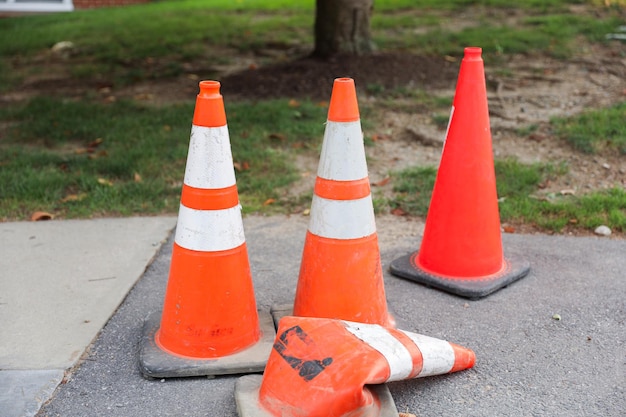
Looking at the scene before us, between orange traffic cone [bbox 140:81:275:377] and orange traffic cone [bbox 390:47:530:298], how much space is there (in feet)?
3.88

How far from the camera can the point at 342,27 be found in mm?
8055

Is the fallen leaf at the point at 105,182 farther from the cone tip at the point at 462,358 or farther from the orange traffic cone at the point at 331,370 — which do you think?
the cone tip at the point at 462,358

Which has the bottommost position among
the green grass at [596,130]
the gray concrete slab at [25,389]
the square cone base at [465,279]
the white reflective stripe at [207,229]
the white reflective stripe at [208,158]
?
the gray concrete slab at [25,389]

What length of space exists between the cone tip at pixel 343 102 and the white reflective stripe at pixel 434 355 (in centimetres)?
94

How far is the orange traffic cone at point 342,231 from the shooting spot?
316cm

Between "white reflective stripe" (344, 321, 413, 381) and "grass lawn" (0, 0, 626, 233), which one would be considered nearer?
"white reflective stripe" (344, 321, 413, 381)

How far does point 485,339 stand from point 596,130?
10.9 ft

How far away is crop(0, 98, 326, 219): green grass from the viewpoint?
201 inches

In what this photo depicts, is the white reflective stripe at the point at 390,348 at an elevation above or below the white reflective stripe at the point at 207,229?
below

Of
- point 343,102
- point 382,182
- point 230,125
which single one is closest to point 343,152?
point 343,102

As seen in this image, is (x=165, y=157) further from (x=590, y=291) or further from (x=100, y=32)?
(x=100, y=32)

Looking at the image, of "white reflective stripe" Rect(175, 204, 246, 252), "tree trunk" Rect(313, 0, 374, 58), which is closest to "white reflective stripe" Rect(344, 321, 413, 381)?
"white reflective stripe" Rect(175, 204, 246, 252)

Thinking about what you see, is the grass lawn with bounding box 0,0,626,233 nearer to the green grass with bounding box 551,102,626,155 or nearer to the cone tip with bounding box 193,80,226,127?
the green grass with bounding box 551,102,626,155

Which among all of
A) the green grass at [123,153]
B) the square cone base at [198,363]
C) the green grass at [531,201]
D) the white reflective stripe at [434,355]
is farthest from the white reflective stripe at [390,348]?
the green grass at [123,153]
